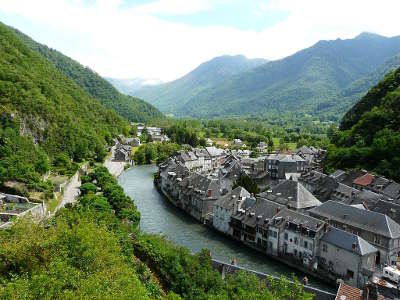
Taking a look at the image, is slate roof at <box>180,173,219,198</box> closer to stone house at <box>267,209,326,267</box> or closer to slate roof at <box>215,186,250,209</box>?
slate roof at <box>215,186,250,209</box>

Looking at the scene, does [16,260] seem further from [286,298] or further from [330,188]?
[330,188]

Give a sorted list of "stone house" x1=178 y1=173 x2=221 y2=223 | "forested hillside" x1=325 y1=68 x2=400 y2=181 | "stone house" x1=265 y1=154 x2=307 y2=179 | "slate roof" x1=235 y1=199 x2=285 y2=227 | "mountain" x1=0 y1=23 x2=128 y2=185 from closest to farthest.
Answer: "slate roof" x1=235 y1=199 x2=285 y2=227 → "stone house" x1=178 y1=173 x2=221 y2=223 → "mountain" x1=0 y1=23 x2=128 y2=185 → "forested hillside" x1=325 y1=68 x2=400 y2=181 → "stone house" x1=265 y1=154 x2=307 y2=179

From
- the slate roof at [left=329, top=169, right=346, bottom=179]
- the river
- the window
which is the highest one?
the slate roof at [left=329, top=169, right=346, bottom=179]

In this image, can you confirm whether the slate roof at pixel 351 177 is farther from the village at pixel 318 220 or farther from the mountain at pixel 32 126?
the mountain at pixel 32 126

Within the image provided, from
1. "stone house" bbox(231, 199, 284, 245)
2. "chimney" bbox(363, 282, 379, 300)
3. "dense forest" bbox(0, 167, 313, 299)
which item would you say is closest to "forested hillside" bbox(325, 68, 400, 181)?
"stone house" bbox(231, 199, 284, 245)

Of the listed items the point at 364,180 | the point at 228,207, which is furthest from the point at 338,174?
the point at 228,207

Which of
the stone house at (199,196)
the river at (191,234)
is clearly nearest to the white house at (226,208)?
the river at (191,234)
